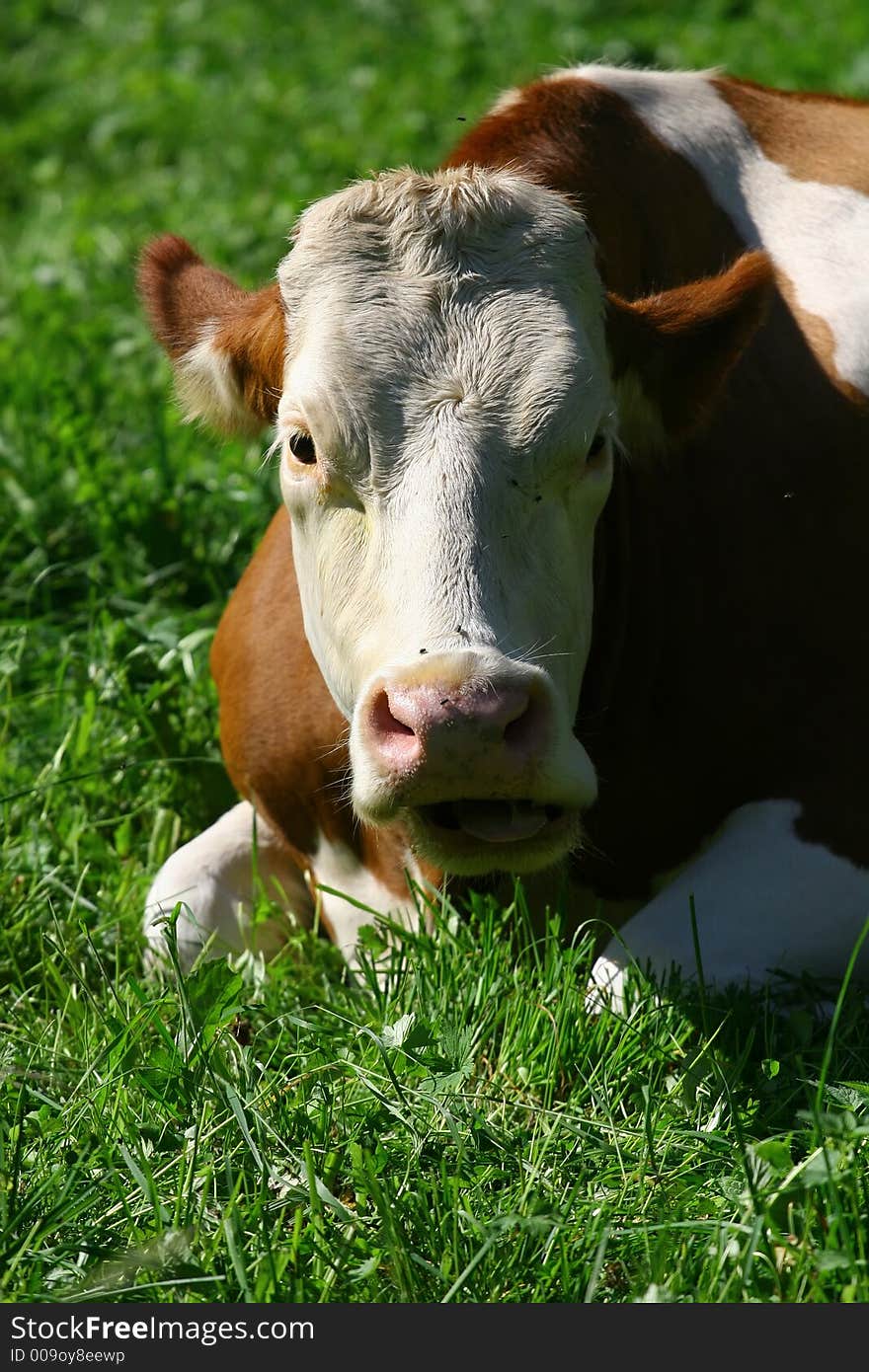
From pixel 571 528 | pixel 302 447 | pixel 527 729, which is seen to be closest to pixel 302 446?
pixel 302 447

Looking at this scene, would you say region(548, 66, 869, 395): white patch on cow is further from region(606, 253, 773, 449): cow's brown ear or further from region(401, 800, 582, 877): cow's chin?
region(401, 800, 582, 877): cow's chin

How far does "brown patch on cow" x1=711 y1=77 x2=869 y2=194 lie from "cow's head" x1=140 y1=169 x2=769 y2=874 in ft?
3.13

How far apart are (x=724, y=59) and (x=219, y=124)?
2.55m

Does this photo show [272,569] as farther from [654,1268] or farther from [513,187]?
[654,1268]

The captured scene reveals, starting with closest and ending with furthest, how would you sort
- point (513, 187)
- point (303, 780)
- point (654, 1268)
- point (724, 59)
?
point (654, 1268)
point (513, 187)
point (303, 780)
point (724, 59)

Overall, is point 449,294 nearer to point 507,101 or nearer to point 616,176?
point 616,176

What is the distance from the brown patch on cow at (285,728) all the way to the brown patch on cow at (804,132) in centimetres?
153

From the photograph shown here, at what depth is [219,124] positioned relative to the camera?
356 inches

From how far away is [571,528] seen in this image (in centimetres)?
335

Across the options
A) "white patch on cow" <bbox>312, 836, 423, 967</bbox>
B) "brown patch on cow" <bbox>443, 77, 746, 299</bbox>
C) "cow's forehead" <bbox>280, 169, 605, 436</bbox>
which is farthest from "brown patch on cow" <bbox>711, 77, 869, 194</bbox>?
"white patch on cow" <bbox>312, 836, 423, 967</bbox>

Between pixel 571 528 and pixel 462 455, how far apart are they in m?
0.30

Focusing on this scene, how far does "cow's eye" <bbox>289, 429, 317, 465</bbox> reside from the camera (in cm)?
339

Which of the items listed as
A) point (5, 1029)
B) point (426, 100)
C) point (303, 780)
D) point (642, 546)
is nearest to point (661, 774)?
point (642, 546)

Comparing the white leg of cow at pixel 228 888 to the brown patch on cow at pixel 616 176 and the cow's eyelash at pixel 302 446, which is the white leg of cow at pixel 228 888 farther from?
the brown patch on cow at pixel 616 176
